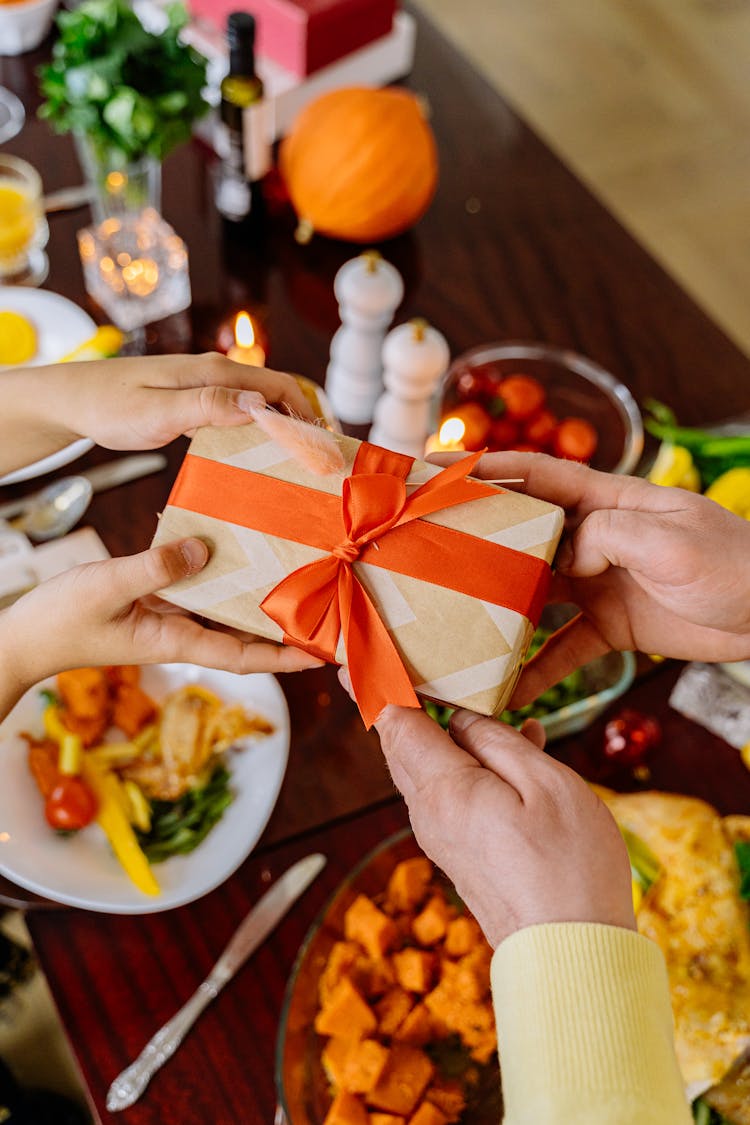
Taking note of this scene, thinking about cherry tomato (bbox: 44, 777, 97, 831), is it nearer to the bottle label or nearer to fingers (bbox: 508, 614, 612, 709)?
fingers (bbox: 508, 614, 612, 709)

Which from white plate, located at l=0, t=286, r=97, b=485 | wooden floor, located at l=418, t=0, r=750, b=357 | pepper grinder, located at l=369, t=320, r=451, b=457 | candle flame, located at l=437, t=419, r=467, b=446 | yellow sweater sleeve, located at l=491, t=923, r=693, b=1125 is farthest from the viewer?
wooden floor, located at l=418, t=0, r=750, b=357

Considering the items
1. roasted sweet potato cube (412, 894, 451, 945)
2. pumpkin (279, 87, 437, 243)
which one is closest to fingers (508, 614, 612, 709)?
roasted sweet potato cube (412, 894, 451, 945)

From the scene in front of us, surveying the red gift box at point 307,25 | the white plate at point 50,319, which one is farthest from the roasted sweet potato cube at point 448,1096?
the red gift box at point 307,25

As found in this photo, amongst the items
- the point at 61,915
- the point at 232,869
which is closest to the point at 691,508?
the point at 232,869

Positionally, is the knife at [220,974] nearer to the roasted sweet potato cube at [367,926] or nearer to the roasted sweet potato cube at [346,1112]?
the roasted sweet potato cube at [367,926]

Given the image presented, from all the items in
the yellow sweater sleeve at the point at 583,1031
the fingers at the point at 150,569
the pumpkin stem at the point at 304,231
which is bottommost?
the yellow sweater sleeve at the point at 583,1031

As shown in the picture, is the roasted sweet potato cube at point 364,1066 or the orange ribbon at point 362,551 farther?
the roasted sweet potato cube at point 364,1066
